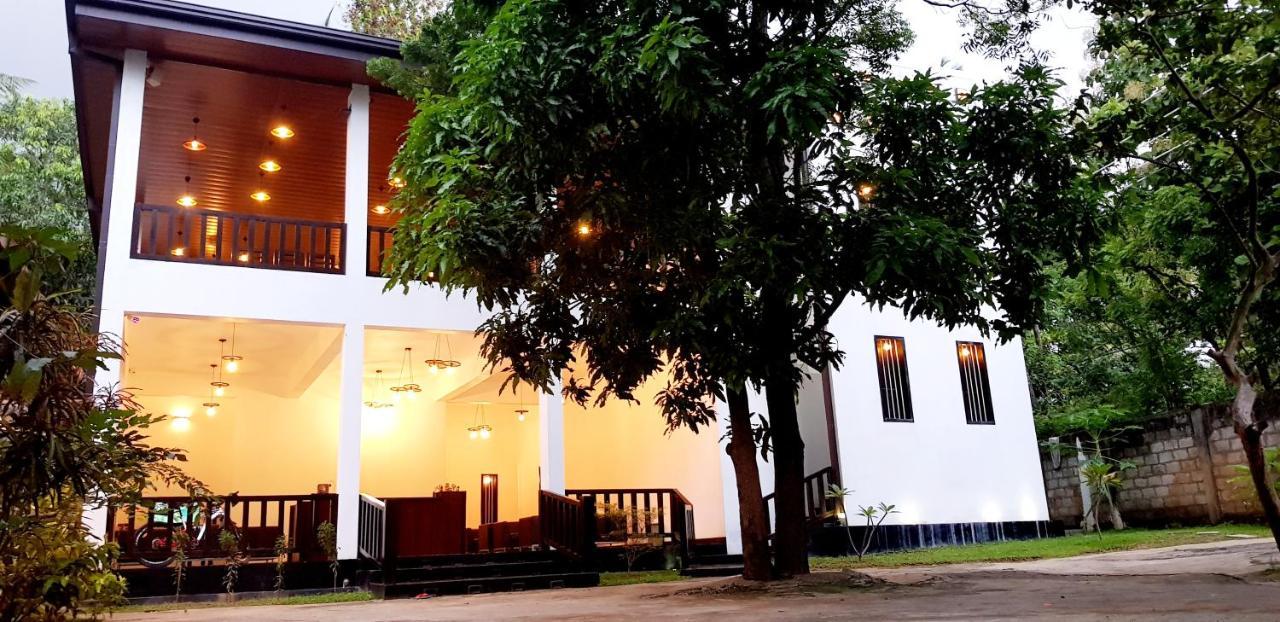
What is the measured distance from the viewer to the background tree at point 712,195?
511 cm

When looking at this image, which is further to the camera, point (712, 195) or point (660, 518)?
point (660, 518)

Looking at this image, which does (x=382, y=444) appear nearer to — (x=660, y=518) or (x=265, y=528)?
(x=265, y=528)

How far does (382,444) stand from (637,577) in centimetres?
651

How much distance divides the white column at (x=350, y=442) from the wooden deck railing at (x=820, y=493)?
17.4ft

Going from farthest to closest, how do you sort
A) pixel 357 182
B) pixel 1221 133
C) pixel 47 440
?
1. pixel 357 182
2. pixel 1221 133
3. pixel 47 440

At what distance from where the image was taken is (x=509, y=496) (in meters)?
16.0

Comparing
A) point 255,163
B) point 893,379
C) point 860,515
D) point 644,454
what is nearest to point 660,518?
point 644,454

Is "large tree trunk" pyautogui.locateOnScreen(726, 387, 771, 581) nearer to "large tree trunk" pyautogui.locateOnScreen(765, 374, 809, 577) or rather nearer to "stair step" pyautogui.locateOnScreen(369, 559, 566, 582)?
"large tree trunk" pyautogui.locateOnScreen(765, 374, 809, 577)

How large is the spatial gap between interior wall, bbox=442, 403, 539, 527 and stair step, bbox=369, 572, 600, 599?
6488 millimetres

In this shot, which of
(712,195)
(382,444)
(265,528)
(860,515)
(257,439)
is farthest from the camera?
(382,444)

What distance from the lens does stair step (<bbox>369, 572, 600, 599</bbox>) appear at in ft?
26.9

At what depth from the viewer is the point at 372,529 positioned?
8.89m

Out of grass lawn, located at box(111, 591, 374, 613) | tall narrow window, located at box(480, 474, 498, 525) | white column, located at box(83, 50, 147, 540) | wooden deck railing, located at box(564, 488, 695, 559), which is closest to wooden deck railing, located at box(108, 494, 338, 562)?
grass lawn, located at box(111, 591, 374, 613)

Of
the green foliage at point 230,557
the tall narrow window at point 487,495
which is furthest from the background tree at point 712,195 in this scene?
the tall narrow window at point 487,495
